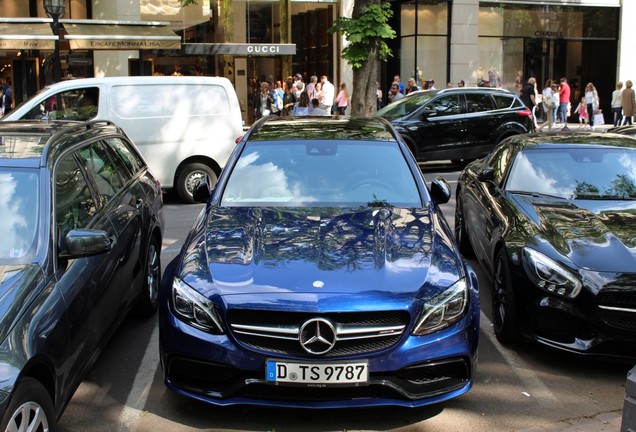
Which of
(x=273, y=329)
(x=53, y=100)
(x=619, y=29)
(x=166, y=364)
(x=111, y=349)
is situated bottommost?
(x=111, y=349)

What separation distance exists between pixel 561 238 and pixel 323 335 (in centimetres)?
230

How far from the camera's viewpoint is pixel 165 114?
11.7m

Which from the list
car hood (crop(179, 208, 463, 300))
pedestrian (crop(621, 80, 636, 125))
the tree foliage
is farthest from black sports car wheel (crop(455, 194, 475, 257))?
pedestrian (crop(621, 80, 636, 125))

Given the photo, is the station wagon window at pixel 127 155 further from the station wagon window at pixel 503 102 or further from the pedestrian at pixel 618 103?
the pedestrian at pixel 618 103

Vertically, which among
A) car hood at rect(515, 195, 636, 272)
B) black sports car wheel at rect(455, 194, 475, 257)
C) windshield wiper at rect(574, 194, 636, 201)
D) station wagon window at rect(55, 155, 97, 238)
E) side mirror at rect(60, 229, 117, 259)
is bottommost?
black sports car wheel at rect(455, 194, 475, 257)

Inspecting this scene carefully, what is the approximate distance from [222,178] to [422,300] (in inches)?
84.3

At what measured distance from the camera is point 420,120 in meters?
15.2

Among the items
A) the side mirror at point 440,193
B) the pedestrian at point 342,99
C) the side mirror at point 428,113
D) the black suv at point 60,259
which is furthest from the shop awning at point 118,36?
the side mirror at point 440,193

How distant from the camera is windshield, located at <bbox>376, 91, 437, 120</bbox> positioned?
1566cm

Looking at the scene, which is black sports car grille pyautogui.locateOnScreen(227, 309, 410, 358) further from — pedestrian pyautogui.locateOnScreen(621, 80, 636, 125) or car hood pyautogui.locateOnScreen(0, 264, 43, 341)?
pedestrian pyautogui.locateOnScreen(621, 80, 636, 125)

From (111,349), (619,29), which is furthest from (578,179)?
(619,29)

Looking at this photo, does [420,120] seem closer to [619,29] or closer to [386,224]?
[386,224]

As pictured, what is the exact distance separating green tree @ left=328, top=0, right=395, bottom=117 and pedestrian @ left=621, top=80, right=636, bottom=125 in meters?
9.57

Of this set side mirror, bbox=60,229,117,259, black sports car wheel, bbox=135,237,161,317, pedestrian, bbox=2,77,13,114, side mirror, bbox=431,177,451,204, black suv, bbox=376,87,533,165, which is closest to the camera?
side mirror, bbox=60,229,117,259
